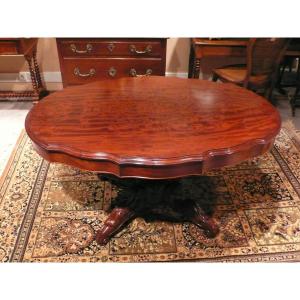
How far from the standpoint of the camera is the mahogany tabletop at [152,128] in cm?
125

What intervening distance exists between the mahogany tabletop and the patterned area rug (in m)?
0.57

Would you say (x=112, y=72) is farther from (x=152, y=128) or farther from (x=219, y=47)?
(x=152, y=128)

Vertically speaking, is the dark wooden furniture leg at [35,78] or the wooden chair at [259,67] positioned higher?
the wooden chair at [259,67]

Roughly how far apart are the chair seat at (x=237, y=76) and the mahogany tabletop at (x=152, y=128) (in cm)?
89

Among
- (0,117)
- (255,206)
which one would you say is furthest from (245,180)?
(0,117)

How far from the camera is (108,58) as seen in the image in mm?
2680

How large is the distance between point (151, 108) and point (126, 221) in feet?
2.08

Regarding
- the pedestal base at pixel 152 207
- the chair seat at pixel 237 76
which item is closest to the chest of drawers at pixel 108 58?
the chair seat at pixel 237 76

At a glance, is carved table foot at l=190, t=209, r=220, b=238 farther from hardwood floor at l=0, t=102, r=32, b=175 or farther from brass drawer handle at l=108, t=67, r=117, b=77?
brass drawer handle at l=108, t=67, r=117, b=77

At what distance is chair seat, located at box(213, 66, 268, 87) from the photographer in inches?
103

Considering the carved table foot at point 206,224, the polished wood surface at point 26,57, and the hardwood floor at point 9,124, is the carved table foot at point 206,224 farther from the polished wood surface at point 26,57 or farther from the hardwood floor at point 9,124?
the polished wood surface at point 26,57

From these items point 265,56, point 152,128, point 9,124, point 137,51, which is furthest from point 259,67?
point 9,124

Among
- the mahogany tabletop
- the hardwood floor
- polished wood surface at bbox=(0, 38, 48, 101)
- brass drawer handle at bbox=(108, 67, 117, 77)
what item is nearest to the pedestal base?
the mahogany tabletop

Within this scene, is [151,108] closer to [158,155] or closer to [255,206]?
[158,155]
